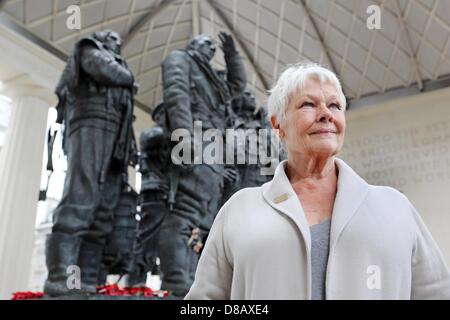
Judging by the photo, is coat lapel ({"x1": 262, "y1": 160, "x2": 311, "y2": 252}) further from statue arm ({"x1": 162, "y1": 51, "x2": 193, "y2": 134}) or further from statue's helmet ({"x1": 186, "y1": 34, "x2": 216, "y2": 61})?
statue's helmet ({"x1": 186, "y1": 34, "x2": 216, "y2": 61})

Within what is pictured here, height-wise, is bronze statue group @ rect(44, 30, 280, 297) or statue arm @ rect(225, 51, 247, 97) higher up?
statue arm @ rect(225, 51, 247, 97)

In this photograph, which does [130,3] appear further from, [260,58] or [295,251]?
[295,251]

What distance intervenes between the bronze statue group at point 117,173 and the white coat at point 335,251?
2.85 m

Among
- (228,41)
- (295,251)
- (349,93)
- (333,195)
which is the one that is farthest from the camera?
(349,93)

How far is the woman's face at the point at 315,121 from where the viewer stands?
115 cm

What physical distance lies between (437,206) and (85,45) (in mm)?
11112

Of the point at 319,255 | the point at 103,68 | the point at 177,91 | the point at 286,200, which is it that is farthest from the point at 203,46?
the point at 319,255

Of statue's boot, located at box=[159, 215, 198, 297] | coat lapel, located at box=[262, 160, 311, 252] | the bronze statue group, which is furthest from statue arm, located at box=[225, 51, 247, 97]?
coat lapel, located at box=[262, 160, 311, 252]

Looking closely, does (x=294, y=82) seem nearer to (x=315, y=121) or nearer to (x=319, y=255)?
(x=315, y=121)

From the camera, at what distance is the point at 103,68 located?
429cm

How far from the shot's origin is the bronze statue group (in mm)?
3936

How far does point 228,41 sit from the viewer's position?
6.05m

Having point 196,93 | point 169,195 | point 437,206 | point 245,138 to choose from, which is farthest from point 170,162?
point 437,206

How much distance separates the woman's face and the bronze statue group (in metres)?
2.96
